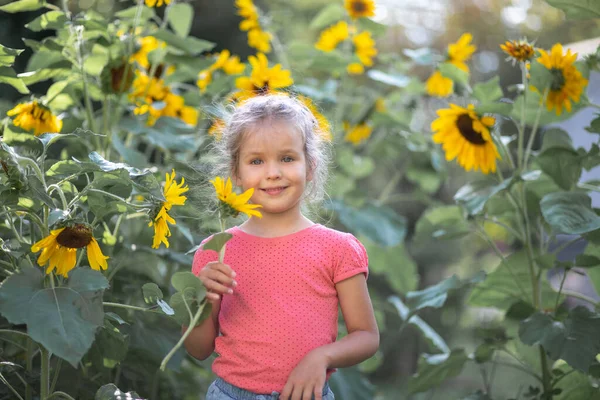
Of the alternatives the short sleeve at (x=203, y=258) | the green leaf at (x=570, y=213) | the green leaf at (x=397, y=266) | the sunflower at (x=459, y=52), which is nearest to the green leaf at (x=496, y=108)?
the green leaf at (x=570, y=213)

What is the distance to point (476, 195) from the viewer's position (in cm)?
250

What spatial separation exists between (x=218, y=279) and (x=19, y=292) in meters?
0.35

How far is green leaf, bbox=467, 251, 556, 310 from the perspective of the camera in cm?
252

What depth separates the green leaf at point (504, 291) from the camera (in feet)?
8.27

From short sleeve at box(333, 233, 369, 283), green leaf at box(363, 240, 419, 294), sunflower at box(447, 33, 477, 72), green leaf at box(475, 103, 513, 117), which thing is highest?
green leaf at box(475, 103, 513, 117)

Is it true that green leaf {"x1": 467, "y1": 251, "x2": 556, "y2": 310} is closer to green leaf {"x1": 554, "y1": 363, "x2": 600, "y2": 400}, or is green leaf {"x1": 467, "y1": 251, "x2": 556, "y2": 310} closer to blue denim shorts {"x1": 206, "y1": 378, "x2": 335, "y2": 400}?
green leaf {"x1": 554, "y1": 363, "x2": 600, "y2": 400}

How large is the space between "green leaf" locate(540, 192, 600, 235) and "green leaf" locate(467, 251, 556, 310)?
1.10 feet

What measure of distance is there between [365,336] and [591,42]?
1.72 m

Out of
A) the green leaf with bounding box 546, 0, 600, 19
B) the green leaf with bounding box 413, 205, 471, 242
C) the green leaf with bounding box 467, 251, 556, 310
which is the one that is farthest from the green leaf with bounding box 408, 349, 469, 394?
the green leaf with bounding box 546, 0, 600, 19

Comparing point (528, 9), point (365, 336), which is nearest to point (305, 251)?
point (365, 336)

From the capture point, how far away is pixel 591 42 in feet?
9.50

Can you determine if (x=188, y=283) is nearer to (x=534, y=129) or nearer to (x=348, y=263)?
(x=348, y=263)

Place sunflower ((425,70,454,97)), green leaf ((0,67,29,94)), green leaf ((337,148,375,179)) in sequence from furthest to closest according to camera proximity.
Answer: green leaf ((337,148,375,179))
sunflower ((425,70,454,97))
green leaf ((0,67,29,94))

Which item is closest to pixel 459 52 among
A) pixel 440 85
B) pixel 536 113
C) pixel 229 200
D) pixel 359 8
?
pixel 440 85
